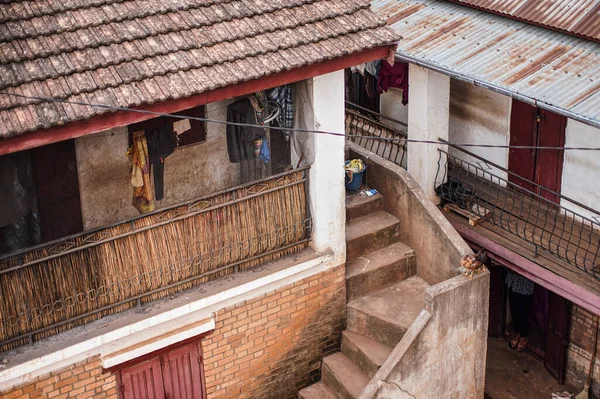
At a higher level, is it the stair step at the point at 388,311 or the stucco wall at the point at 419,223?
the stucco wall at the point at 419,223

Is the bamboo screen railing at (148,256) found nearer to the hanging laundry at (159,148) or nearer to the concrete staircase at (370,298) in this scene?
the hanging laundry at (159,148)

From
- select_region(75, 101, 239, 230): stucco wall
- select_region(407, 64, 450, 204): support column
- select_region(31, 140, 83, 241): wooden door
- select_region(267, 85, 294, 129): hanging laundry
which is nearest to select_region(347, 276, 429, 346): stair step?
select_region(407, 64, 450, 204): support column

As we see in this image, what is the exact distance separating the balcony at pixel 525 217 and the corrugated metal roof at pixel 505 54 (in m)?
1.46

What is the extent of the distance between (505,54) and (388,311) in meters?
3.65

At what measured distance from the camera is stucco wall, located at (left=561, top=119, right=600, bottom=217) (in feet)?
38.3

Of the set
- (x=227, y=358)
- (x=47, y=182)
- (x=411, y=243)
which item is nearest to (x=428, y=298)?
(x=411, y=243)

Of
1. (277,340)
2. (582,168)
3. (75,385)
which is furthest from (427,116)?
(75,385)

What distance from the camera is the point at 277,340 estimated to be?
10.9m

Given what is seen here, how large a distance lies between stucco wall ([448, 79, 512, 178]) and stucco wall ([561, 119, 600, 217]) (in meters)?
1.13

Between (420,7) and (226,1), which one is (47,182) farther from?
(420,7)

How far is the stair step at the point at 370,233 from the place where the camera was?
11547mm

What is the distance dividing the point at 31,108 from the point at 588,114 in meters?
5.85

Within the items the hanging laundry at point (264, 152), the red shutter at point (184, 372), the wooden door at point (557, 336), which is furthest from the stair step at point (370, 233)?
the wooden door at point (557, 336)

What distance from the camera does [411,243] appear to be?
1186 centimetres
